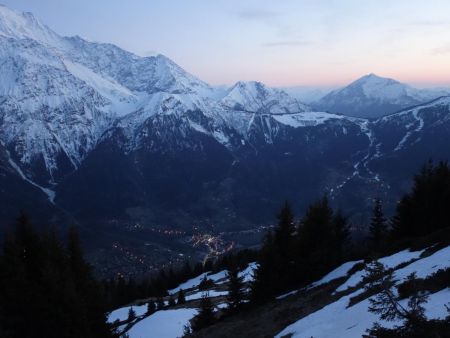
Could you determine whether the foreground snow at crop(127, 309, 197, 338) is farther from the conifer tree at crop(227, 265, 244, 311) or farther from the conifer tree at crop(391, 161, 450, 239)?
the conifer tree at crop(391, 161, 450, 239)

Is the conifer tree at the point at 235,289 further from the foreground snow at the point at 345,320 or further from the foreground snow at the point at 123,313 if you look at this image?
the foreground snow at the point at 123,313

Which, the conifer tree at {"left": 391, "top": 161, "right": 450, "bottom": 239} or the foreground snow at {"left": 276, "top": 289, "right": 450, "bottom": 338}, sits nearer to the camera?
the foreground snow at {"left": 276, "top": 289, "right": 450, "bottom": 338}

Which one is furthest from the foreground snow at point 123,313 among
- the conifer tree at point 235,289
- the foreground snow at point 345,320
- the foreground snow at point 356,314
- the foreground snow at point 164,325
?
the foreground snow at point 345,320

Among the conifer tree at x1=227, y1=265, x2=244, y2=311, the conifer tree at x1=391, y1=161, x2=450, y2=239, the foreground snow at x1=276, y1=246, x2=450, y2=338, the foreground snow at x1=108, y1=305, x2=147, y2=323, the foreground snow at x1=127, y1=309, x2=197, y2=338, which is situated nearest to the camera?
the foreground snow at x1=276, y1=246, x2=450, y2=338

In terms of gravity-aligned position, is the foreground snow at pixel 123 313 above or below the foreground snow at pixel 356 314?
below

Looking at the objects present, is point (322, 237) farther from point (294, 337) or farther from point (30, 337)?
point (30, 337)

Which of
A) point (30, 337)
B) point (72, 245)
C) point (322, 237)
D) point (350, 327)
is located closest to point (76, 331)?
point (30, 337)

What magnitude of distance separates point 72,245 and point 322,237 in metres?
24.3

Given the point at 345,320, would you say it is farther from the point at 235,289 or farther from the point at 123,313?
the point at 123,313

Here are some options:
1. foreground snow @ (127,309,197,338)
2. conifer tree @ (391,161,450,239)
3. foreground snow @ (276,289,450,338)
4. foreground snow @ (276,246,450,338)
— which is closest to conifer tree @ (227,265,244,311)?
foreground snow @ (127,309,197,338)

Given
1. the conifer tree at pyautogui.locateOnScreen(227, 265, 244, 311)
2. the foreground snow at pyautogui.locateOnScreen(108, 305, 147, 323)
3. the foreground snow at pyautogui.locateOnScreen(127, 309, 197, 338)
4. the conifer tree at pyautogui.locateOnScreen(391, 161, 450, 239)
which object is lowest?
the foreground snow at pyautogui.locateOnScreen(108, 305, 147, 323)

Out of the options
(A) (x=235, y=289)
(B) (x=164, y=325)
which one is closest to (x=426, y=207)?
(A) (x=235, y=289)

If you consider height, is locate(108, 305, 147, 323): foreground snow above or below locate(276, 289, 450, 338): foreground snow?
below

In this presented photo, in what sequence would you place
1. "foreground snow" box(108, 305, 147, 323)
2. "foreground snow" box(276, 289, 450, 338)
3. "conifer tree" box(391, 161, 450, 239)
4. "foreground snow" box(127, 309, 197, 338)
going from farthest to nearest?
"foreground snow" box(108, 305, 147, 323)
"foreground snow" box(127, 309, 197, 338)
"conifer tree" box(391, 161, 450, 239)
"foreground snow" box(276, 289, 450, 338)
